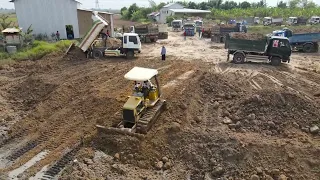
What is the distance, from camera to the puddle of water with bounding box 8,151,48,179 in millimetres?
8727

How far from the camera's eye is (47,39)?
30234mm

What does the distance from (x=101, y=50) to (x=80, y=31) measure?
31.6 feet

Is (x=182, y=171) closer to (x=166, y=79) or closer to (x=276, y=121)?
(x=276, y=121)

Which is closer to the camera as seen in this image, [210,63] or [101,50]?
[210,63]

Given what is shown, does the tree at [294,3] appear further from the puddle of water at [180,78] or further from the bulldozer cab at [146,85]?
the bulldozer cab at [146,85]

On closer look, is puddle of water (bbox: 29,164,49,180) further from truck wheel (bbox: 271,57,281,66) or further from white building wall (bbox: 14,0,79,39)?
white building wall (bbox: 14,0,79,39)

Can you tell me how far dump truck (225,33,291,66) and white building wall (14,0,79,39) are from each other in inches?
680

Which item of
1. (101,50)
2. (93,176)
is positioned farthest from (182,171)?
(101,50)

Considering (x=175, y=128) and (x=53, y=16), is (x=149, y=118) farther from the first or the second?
(x=53, y=16)

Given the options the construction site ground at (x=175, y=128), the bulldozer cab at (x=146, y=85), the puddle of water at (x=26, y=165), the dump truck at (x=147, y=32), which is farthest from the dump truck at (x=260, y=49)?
the puddle of water at (x=26, y=165)

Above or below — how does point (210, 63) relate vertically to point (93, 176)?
above

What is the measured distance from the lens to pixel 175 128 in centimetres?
1001

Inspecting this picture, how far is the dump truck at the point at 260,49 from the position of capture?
19.4 metres

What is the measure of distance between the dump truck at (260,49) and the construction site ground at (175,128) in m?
2.20
